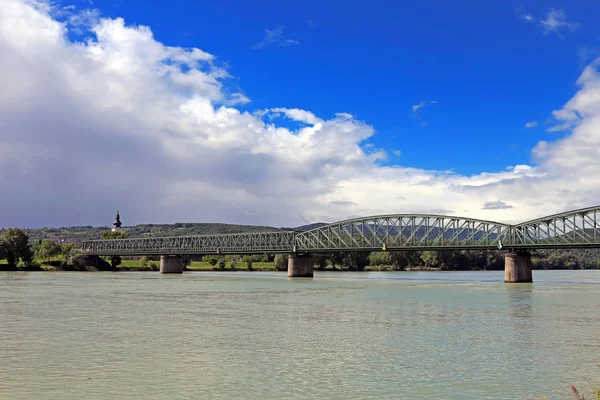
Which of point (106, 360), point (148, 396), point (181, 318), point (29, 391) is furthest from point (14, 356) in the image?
point (181, 318)

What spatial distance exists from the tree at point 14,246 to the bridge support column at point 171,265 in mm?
39631

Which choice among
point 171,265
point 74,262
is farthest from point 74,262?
point 171,265

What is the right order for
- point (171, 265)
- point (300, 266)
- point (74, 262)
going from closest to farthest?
1. point (300, 266)
2. point (171, 265)
3. point (74, 262)

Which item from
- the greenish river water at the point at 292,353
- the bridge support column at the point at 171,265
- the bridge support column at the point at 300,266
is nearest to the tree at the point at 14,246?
the bridge support column at the point at 171,265

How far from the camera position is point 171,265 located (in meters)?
189

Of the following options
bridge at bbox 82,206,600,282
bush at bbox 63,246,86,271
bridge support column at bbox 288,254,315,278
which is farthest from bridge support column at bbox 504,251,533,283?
bush at bbox 63,246,86,271

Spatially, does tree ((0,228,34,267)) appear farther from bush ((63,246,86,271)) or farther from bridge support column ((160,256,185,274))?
bridge support column ((160,256,185,274))

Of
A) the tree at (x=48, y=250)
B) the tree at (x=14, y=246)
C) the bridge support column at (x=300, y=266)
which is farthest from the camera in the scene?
the tree at (x=48, y=250)

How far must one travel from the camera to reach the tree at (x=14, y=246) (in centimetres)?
16862

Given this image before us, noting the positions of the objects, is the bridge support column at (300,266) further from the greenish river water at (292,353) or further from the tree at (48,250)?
the greenish river water at (292,353)

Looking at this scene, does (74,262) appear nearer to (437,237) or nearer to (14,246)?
(14,246)

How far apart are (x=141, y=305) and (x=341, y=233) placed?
115755 millimetres

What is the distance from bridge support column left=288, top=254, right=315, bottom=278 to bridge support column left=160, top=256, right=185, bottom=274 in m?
49.9

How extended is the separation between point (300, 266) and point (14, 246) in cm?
8361
